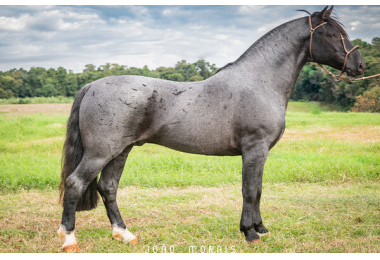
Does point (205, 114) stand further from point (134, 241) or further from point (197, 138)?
point (134, 241)

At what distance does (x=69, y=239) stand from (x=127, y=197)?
2158 millimetres

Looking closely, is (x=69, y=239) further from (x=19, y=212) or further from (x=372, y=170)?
(x=372, y=170)

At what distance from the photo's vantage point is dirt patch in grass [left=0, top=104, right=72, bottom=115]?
11789 mm

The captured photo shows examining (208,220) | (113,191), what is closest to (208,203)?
(208,220)

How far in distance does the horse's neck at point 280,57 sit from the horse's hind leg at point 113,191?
65.3 inches

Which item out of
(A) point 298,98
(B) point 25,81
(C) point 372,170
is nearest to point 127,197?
(C) point 372,170

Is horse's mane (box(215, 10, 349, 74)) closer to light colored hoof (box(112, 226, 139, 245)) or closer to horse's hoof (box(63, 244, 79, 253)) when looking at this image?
light colored hoof (box(112, 226, 139, 245))

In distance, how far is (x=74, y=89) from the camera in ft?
45.5

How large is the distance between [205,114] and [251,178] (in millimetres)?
822

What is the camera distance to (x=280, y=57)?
3.86 m

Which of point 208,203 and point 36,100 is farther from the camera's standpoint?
point 36,100

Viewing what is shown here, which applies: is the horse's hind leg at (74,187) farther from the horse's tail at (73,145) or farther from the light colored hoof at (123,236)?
the light colored hoof at (123,236)

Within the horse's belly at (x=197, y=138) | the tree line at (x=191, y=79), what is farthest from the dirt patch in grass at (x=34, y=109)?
the horse's belly at (x=197, y=138)

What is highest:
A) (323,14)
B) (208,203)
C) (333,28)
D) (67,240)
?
(323,14)
